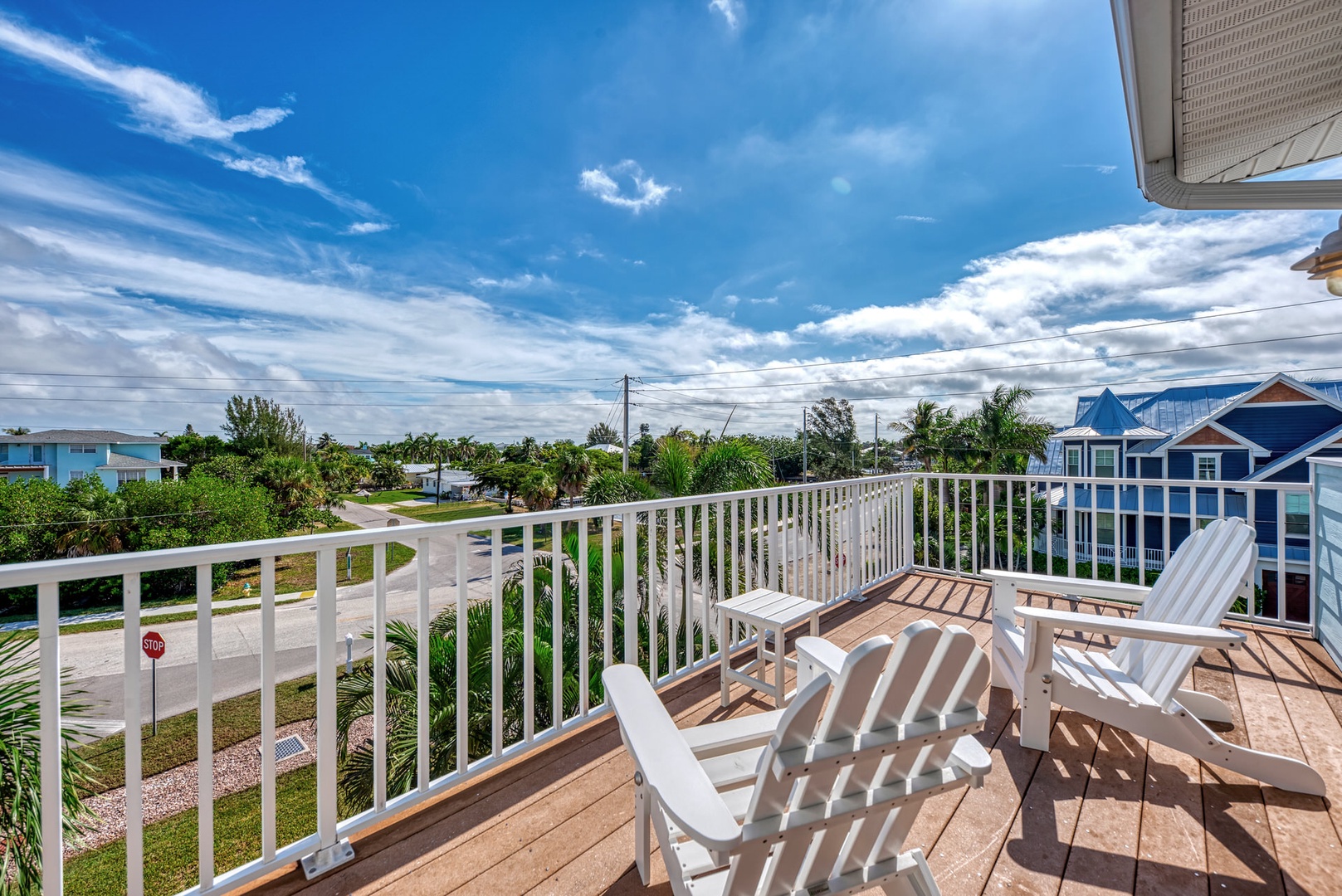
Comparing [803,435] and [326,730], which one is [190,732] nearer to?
[326,730]

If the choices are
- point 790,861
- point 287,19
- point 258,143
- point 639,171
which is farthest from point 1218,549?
point 258,143

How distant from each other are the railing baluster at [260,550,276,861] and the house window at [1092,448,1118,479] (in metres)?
23.3

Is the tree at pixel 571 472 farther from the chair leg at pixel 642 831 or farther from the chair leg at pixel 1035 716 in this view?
the chair leg at pixel 642 831

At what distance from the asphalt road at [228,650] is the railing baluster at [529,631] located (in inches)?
366

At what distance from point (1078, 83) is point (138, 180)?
42.4 metres

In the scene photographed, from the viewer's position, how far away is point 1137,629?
6.06 feet

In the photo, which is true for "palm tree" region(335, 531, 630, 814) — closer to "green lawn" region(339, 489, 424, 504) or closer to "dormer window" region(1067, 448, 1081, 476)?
"dormer window" region(1067, 448, 1081, 476)

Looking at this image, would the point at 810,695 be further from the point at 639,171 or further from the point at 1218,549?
the point at 639,171

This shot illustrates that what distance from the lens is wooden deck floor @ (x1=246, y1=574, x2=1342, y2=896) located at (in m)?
1.51

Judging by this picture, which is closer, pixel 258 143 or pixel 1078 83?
pixel 1078 83

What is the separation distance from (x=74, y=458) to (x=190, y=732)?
109 ft

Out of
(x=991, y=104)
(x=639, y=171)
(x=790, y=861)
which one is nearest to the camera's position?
(x=790, y=861)

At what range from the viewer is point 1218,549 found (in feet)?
7.12

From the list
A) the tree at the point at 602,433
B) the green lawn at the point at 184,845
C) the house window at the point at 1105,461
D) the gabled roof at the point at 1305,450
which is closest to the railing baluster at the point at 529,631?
the green lawn at the point at 184,845
